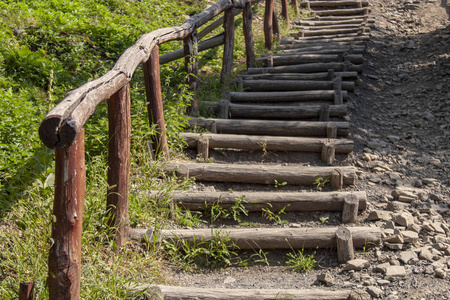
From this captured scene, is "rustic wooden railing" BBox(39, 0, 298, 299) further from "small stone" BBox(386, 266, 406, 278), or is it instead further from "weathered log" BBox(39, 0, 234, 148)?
"small stone" BBox(386, 266, 406, 278)

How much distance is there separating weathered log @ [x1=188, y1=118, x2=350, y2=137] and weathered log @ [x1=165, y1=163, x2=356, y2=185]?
36.6 inches

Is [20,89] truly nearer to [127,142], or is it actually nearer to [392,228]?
[127,142]

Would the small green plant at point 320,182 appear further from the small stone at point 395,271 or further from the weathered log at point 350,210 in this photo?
the small stone at point 395,271

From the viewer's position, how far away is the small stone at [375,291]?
3614 mm

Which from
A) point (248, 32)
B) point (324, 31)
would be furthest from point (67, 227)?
point (324, 31)

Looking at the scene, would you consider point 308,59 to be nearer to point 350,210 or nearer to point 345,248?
point 350,210

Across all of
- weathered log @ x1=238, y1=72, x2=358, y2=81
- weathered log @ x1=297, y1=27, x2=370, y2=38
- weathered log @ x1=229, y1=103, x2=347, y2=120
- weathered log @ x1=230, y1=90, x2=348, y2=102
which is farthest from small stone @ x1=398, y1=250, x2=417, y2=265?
weathered log @ x1=297, y1=27, x2=370, y2=38

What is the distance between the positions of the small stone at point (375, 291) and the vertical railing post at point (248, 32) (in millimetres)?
4923

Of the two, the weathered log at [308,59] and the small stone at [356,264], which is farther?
the weathered log at [308,59]

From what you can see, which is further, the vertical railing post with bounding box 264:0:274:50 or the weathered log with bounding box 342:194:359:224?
the vertical railing post with bounding box 264:0:274:50

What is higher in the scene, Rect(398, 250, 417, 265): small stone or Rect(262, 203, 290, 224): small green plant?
Rect(262, 203, 290, 224): small green plant

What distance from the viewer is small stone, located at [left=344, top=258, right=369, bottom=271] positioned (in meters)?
4.00

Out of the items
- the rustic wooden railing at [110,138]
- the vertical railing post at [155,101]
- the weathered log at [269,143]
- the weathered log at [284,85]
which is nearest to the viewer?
the rustic wooden railing at [110,138]

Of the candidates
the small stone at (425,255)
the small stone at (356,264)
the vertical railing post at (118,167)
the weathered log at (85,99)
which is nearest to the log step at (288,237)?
the small stone at (356,264)
